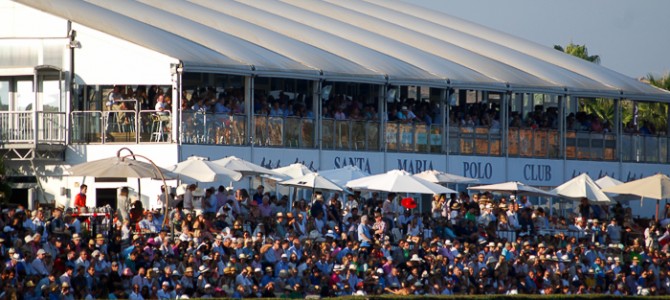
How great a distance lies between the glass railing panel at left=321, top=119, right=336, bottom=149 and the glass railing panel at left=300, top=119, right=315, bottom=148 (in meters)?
0.39

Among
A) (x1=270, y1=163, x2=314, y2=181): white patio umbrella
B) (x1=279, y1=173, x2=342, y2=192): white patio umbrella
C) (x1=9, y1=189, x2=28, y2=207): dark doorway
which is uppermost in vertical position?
(x1=270, y1=163, x2=314, y2=181): white patio umbrella

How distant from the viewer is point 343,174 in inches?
1650

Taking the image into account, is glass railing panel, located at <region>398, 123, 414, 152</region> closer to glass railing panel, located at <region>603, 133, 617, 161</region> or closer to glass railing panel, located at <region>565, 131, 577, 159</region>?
glass railing panel, located at <region>565, 131, 577, 159</region>

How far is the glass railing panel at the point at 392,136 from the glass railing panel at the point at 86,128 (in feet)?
31.3

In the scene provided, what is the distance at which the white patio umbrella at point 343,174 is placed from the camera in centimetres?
4162

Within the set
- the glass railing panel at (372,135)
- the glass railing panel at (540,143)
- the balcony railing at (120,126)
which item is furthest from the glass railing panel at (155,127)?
the glass railing panel at (540,143)

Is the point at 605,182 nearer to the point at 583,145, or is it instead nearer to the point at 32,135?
the point at 583,145

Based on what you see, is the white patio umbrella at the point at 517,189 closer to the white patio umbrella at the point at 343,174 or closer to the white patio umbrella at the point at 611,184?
the white patio umbrella at the point at 611,184

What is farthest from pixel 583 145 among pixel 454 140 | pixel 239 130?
pixel 239 130

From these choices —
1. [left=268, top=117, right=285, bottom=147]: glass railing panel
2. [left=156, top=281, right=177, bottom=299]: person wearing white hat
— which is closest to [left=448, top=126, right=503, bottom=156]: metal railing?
[left=268, top=117, right=285, bottom=147]: glass railing panel

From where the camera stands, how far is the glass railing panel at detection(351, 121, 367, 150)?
152 ft

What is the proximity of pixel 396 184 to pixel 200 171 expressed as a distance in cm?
573

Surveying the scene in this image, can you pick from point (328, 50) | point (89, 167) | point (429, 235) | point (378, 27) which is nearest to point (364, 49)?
point (328, 50)

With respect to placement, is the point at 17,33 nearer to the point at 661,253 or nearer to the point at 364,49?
the point at 364,49
